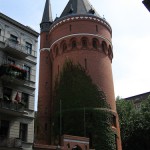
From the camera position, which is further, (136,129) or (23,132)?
(136,129)

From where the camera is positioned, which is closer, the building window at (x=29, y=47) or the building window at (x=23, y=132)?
the building window at (x=23, y=132)

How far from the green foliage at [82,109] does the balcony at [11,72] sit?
1190cm

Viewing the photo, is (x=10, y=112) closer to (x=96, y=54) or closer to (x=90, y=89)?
(x=90, y=89)

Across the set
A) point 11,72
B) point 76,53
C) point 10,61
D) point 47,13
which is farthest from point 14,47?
point 47,13

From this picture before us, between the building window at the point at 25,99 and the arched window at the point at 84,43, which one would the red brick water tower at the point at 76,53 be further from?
the building window at the point at 25,99

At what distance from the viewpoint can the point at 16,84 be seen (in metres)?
23.1

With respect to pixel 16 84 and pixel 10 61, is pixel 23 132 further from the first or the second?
pixel 10 61

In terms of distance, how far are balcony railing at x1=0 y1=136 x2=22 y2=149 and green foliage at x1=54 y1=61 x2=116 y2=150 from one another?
1232cm

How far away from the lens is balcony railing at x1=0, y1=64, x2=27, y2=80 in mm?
22105

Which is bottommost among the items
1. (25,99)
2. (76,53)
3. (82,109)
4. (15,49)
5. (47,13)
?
(25,99)

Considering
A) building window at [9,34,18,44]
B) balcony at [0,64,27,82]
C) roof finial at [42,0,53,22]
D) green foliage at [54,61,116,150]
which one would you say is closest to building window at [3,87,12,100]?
balcony at [0,64,27,82]

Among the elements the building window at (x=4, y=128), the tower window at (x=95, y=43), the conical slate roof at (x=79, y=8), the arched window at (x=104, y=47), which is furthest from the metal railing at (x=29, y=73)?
the conical slate roof at (x=79, y=8)

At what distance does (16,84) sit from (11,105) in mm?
2165

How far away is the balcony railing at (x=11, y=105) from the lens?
21139mm
